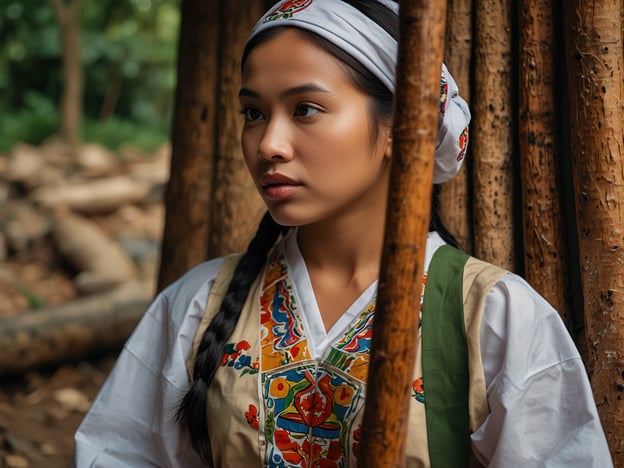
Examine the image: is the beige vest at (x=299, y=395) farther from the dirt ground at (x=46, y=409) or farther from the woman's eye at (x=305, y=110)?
the dirt ground at (x=46, y=409)

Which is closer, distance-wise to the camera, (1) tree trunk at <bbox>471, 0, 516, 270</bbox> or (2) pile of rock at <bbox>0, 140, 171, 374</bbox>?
(1) tree trunk at <bbox>471, 0, 516, 270</bbox>

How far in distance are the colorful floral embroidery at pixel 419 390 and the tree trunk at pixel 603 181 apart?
51 cm

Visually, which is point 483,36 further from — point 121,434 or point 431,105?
point 121,434

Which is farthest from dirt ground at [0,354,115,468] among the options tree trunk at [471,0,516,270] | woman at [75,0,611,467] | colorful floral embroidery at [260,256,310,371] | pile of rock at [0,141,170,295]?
tree trunk at [471,0,516,270]

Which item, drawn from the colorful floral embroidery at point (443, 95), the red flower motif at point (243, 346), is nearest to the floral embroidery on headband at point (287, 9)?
the colorful floral embroidery at point (443, 95)

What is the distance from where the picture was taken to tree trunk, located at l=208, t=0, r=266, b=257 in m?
2.70

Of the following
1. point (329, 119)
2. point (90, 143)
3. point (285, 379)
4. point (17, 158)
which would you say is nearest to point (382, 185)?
point (329, 119)

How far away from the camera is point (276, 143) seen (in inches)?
67.6

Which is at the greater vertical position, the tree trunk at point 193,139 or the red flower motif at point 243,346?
the tree trunk at point 193,139

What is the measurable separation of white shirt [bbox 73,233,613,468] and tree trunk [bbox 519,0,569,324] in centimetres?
30

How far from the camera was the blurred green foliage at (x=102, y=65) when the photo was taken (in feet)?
52.5

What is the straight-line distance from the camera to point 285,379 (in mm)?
1817

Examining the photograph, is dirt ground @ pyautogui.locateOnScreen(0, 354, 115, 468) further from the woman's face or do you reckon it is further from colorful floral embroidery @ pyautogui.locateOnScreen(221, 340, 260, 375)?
the woman's face

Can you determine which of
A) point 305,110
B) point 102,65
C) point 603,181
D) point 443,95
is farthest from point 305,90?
point 102,65
